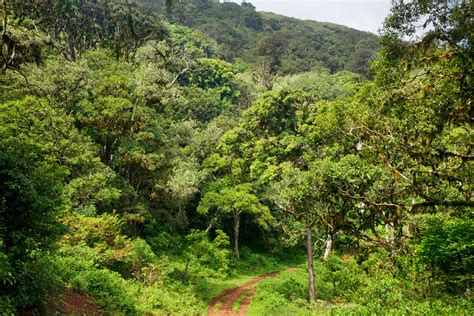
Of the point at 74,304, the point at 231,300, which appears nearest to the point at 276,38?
the point at 231,300

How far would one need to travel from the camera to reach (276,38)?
112688mm

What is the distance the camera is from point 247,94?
66.2m

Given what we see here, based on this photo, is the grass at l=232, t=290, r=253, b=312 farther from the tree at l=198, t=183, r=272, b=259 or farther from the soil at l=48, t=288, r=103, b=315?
the soil at l=48, t=288, r=103, b=315

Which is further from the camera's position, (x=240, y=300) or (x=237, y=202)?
(x=237, y=202)

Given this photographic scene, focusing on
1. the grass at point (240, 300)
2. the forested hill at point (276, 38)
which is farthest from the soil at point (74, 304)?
the forested hill at point (276, 38)

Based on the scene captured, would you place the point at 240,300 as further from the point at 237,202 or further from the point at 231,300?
the point at 237,202

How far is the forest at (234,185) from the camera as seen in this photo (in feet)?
33.9

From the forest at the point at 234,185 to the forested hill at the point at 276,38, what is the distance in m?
62.3

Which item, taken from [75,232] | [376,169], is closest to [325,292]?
[376,169]

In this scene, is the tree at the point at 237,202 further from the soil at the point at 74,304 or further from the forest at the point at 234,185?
the soil at the point at 74,304

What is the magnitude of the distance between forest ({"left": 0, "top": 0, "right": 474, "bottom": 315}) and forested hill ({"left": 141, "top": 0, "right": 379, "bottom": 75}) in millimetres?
62333

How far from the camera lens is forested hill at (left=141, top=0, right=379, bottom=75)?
108312 millimetres

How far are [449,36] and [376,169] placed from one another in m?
5.27

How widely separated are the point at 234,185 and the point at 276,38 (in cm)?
8861
